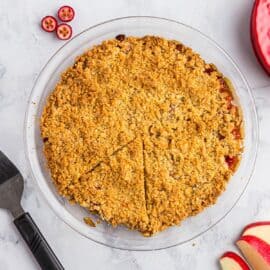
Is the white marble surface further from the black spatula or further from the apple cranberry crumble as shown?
the apple cranberry crumble

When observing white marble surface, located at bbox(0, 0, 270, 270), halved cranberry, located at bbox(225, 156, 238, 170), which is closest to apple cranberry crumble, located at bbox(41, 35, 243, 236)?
halved cranberry, located at bbox(225, 156, 238, 170)

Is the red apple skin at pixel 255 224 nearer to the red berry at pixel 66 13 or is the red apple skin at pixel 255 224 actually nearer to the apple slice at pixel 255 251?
the apple slice at pixel 255 251

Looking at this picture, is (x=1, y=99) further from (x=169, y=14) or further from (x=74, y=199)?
(x=169, y=14)

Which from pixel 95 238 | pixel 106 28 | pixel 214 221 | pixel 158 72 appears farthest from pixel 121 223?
pixel 106 28

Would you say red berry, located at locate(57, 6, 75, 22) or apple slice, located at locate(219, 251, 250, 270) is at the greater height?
red berry, located at locate(57, 6, 75, 22)

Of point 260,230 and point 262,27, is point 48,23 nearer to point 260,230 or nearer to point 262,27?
point 262,27

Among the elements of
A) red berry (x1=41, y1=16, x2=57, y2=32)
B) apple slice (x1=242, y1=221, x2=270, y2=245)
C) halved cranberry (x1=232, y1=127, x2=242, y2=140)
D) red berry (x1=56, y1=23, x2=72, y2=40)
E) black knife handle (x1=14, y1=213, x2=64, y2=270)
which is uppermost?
red berry (x1=41, y1=16, x2=57, y2=32)
